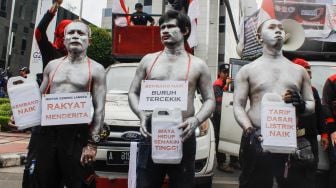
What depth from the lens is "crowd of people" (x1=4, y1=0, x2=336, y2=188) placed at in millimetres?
3143

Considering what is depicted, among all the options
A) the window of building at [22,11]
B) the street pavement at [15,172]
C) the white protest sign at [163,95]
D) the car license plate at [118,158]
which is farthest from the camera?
the window of building at [22,11]

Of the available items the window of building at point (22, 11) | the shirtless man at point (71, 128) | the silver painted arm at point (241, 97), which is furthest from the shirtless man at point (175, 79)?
the window of building at point (22, 11)

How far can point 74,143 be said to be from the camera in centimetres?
331

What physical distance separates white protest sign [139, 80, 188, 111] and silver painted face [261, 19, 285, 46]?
0.80 m

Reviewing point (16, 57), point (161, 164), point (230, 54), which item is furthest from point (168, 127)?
point (230, 54)

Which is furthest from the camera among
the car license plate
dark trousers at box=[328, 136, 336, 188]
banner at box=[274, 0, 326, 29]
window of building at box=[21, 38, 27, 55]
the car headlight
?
window of building at box=[21, 38, 27, 55]

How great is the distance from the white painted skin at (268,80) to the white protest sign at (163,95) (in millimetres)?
506

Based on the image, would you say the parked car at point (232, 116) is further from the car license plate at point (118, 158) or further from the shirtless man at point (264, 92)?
the shirtless man at point (264, 92)

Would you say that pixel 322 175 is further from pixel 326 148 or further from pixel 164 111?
pixel 164 111

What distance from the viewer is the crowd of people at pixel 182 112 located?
3.14 meters

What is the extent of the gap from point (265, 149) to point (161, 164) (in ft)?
2.46

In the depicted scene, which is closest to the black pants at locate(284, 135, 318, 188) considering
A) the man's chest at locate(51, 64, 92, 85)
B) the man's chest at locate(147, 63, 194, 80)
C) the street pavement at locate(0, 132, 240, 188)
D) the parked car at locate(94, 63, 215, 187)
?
the man's chest at locate(147, 63, 194, 80)

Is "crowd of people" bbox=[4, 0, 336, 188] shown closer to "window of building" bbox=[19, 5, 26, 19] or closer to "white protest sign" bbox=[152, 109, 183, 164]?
"white protest sign" bbox=[152, 109, 183, 164]

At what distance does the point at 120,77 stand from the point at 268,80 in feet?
10.0
